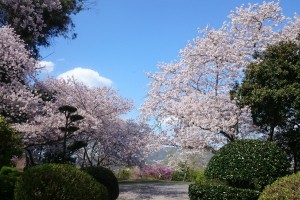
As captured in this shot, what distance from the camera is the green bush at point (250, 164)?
41.0ft

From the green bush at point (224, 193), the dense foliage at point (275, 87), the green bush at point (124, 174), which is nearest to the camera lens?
the green bush at point (224, 193)

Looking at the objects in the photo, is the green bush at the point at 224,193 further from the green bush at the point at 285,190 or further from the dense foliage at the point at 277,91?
the dense foliage at the point at 277,91

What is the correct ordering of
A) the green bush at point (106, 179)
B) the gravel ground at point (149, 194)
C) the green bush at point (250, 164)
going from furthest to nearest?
1. the gravel ground at point (149, 194)
2. the green bush at point (106, 179)
3. the green bush at point (250, 164)

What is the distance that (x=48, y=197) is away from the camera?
953cm

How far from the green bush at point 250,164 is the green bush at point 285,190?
12.4ft

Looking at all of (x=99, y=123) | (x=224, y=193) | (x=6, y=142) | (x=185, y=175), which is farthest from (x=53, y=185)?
(x=185, y=175)

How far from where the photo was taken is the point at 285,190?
8250 millimetres

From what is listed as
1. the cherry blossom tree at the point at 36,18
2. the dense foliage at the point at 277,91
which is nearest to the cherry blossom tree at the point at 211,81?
the dense foliage at the point at 277,91

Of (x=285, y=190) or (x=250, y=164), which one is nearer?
(x=285, y=190)

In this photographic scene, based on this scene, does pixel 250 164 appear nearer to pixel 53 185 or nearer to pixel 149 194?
pixel 149 194

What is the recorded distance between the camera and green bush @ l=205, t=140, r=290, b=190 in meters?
12.5

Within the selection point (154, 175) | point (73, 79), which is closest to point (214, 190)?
point (73, 79)

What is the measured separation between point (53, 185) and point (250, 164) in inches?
256

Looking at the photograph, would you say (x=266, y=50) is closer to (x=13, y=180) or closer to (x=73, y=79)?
(x=73, y=79)
